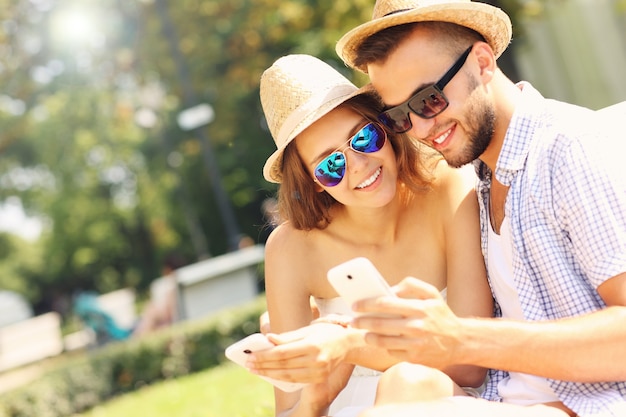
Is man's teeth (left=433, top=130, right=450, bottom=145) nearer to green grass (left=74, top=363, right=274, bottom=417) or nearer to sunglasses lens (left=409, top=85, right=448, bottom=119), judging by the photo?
sunglasses lens (left=409, top=85, right=448, bottom=119)

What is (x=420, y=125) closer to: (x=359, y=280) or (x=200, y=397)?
(x=359, y=280)

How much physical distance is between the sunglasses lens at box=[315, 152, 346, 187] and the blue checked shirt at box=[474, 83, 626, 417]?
2.57 ft

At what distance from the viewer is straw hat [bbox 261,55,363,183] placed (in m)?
3.50

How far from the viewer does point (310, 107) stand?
11.5 feet

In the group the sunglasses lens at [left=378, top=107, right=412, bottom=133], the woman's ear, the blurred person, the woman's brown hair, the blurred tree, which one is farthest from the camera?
the blurred tree

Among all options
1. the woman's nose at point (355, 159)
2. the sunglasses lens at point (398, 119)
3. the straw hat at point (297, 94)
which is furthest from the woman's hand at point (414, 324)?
the straw hat at point (297, 94)

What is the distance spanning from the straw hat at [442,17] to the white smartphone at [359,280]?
1074mm

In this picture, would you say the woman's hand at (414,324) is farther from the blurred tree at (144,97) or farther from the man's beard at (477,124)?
the blurred tree at (144,97)

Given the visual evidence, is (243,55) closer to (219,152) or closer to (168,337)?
(219,152)

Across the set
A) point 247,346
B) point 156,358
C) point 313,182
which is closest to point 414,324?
point 247,346

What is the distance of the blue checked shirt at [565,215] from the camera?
255cm

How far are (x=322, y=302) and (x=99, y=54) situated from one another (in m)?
21.0

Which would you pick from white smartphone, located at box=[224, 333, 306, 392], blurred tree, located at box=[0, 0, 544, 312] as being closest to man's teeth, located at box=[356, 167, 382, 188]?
white smartphone, located at box=[224, 333, 306, 392]

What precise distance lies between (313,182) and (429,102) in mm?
935
